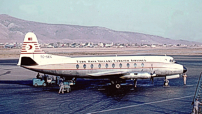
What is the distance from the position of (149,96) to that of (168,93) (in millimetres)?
2894

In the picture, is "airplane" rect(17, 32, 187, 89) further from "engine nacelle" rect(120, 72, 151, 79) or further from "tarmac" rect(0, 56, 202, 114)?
"tarmac" rect(0, 56, 202, 114)

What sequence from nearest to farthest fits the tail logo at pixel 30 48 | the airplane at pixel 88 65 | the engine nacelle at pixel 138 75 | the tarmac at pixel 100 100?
the tarmac at pixel 100 100 < the engine nacelle at pixel 138 75 < the airplane at pixel 88 65 < the tail logo at pixel 30 48

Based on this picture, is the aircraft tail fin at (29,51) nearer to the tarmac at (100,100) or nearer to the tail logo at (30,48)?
the tail logo at (30,48)

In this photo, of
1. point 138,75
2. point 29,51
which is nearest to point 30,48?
point 29,51

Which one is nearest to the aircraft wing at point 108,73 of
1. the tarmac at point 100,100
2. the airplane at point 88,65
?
the airplane at point 88,65

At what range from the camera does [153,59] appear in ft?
113

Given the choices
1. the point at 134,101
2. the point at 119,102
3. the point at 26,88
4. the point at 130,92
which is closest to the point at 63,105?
Answer: the point at 119,102

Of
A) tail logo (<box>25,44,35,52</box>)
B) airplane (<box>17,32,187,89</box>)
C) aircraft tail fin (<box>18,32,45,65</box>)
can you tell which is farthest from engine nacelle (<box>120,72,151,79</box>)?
tail logo (<box>25,44,35,52</box>)

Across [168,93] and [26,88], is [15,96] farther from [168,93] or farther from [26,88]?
[168,93]

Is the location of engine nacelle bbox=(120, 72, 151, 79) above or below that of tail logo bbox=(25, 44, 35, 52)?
below

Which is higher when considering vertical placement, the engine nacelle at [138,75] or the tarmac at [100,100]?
the engine nacelle at [138,75]

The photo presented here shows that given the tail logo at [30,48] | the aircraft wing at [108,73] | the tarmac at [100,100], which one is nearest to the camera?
the tarmac at [100,100]

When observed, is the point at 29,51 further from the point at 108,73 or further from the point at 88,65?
the point at 108,73

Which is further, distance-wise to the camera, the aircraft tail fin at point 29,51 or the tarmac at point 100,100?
the aircraft tail fin at point 29,51
